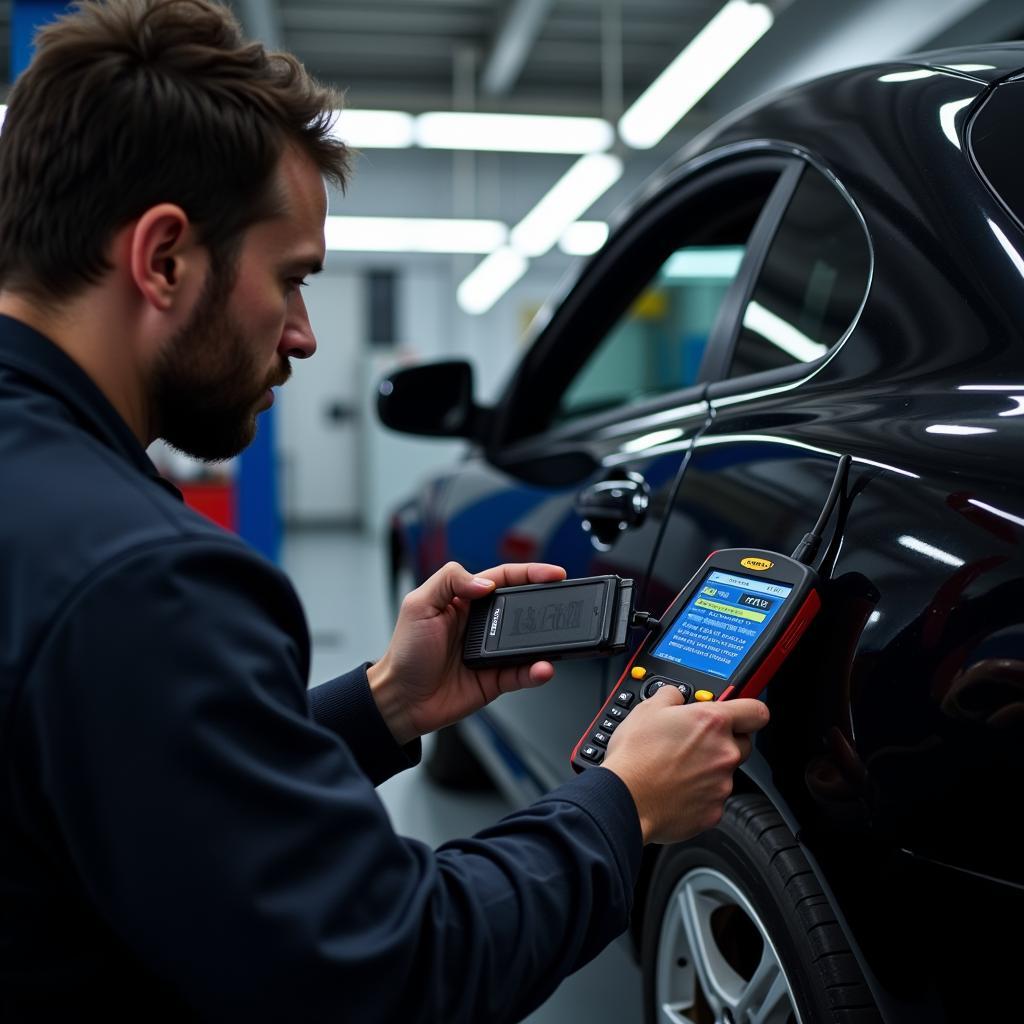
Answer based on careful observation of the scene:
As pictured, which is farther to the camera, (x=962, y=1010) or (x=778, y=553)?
(x=778, y=553)

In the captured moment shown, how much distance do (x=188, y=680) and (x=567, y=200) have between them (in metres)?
8.25

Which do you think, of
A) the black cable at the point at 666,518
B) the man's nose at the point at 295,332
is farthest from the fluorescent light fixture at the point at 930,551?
the man's nose at the point at 295,332

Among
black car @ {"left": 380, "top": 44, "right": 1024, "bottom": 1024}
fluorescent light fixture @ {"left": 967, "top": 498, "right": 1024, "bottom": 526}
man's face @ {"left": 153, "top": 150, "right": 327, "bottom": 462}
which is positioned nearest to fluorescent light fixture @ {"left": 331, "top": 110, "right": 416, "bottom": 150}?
black car @ {"left": 380, "top": 44, "right": 1024, "bottom": 1024}

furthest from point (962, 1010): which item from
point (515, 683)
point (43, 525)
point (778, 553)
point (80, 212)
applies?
point (80, 212)

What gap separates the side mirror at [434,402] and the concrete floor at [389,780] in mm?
1067

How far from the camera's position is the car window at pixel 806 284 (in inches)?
53.5

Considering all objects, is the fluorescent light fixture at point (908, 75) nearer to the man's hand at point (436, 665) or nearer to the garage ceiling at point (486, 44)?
the man's hand at point (436, 665)

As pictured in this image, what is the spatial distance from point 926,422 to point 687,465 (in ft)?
1.33

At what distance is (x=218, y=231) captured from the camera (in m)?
0.90

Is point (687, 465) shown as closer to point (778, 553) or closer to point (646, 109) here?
point (778, 553)

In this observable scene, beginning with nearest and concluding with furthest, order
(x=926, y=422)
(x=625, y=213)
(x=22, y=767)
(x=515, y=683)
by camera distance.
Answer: (x=22, y=767) → (x=926, y=422) → (x=515, y=683) → (x=625, y=213)

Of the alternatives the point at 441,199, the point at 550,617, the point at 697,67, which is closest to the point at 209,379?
the point at 550,617

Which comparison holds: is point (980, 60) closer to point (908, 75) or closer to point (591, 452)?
point (908, 75)

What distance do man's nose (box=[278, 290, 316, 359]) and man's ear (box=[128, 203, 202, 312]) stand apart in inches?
7.4
